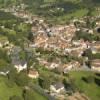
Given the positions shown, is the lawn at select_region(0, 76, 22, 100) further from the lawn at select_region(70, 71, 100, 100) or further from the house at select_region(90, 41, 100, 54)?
the house at select_region(90, 41, 100, 54)

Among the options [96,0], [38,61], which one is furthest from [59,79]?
[96,0]

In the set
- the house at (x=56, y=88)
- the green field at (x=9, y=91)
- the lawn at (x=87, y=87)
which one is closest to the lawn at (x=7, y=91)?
the green field at (x=9, y=91)

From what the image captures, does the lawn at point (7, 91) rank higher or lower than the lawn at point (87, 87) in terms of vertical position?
higher

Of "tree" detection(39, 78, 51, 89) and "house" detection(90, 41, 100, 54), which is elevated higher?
"house" detection(90, 41, 100, 54)

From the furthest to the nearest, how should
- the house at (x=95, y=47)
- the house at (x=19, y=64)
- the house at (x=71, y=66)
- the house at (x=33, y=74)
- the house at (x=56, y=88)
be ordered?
the house at (x=95, y=47), the house at (x=71, y=66), the house at (x=19, y=64), the house at (x=33, y=74), the house at (x=56, y=88)

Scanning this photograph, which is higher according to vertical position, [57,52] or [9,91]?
[57,52]

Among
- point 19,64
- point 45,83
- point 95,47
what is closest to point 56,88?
point 45,83

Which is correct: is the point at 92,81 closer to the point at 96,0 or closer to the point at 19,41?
the point at 19,41

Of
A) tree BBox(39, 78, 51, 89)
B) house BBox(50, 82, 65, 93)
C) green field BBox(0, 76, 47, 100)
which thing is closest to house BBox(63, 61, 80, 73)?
house BBox(50, 82, 65, 93)

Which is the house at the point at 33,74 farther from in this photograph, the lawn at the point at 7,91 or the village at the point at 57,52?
the lawn at the point at 7,91

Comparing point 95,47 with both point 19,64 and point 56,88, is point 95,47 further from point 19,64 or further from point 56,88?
point 56,88

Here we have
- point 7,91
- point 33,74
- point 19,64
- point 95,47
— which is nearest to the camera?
point 7,91

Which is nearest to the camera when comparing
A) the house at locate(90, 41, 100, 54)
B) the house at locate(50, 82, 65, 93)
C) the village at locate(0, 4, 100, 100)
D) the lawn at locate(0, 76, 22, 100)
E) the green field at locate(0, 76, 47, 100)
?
the lawn at locate(0, 76, 22, 100)
